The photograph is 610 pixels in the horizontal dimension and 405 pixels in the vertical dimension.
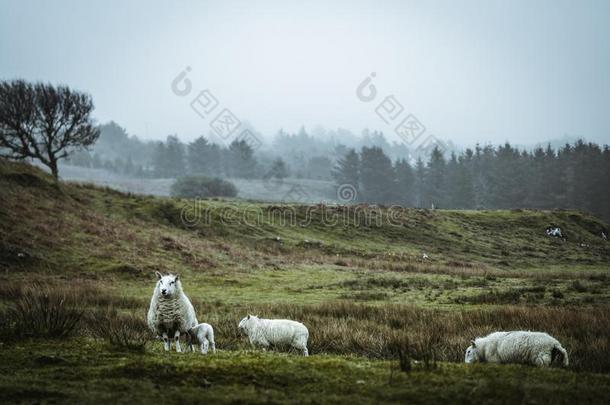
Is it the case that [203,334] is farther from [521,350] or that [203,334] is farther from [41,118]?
[41,118]

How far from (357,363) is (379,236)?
45.5 m

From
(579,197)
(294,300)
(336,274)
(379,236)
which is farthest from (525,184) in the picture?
(294,300)

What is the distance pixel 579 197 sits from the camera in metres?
107

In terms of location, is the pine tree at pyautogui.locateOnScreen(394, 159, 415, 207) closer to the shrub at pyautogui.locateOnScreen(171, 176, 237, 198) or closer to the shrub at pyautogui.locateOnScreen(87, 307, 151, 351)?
the shrub at pyautogui.locateOnScreen(171, 176, 237, 198)

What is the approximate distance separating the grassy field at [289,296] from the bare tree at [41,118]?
28.3 ft

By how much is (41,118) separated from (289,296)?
39908 mm

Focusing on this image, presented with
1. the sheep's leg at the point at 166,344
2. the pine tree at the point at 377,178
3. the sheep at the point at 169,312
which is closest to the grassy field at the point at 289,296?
the sheep's leg at the point at 166,344

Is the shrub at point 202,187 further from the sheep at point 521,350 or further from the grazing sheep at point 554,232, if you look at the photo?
the sheep at point 521,350

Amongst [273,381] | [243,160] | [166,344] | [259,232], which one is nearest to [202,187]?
[243,160]

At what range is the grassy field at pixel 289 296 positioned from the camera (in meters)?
5.58

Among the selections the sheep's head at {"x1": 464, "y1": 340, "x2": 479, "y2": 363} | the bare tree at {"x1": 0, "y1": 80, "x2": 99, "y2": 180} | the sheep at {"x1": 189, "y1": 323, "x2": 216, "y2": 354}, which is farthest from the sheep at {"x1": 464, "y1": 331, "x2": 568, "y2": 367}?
the bare tree at {"x1": 0, "y1": 80, "x2": 99, "y2": 180}

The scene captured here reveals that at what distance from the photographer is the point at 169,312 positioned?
10.1 metres

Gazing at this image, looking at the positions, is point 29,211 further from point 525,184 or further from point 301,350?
point 525,184

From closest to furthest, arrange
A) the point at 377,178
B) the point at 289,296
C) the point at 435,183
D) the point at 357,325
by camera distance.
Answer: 1. the point at 357,325
2. the point at 289,296
3. the point at 377,178
4. the point at 435,183
